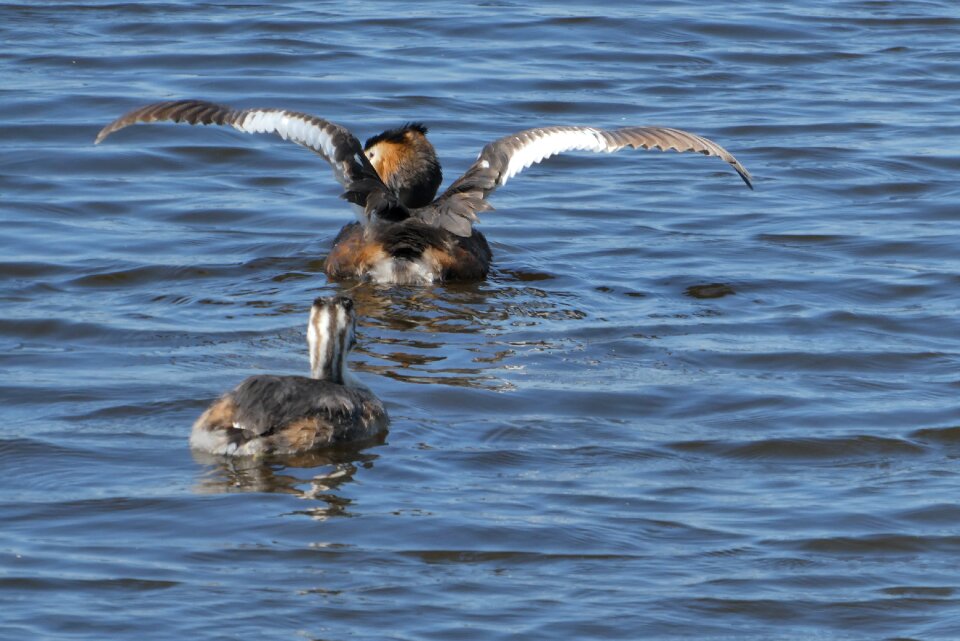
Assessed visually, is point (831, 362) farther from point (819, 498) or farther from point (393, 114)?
point (393, 114)

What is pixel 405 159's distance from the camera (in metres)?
12.5

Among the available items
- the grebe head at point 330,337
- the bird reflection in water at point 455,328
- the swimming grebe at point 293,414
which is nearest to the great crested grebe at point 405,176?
the bird reflection in water at point 455,328

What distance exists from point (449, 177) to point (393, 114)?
83.8 inches

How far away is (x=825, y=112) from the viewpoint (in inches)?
665

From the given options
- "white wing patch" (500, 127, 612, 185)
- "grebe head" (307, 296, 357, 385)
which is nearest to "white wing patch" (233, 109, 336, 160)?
"white wing patch" (500, 127, 612, 185)

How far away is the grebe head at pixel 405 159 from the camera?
1248 cm

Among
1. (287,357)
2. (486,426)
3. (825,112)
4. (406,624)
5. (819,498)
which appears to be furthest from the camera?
(825,112)

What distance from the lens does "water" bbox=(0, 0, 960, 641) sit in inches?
261

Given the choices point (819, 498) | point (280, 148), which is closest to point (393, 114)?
point (280, 148)

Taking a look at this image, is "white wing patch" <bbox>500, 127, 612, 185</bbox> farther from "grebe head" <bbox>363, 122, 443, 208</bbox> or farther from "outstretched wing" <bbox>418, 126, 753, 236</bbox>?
"grebe head" <bbox>363, 122, 443, 208</bbox>

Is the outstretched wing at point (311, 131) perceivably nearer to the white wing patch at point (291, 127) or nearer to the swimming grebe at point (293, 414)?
the white wing patch at point (291, 127)

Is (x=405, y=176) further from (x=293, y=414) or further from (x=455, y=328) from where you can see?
(x=293, y=414)

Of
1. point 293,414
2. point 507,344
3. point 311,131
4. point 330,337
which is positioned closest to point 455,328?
point 507,344

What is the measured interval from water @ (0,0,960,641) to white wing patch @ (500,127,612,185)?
71cm
